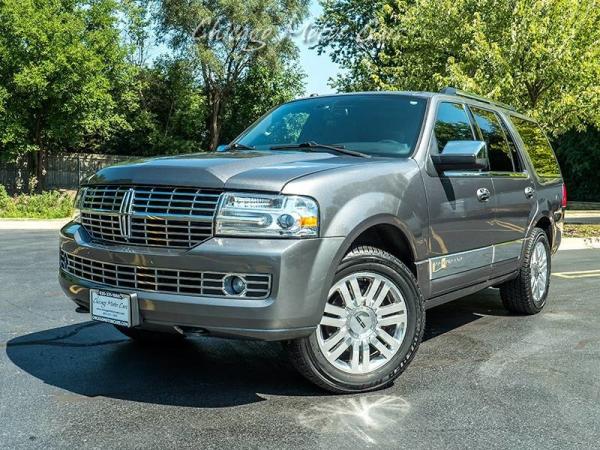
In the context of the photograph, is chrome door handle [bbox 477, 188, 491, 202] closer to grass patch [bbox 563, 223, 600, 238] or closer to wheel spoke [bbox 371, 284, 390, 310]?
wheel spoke [bbox 371, 284, 390, 310]

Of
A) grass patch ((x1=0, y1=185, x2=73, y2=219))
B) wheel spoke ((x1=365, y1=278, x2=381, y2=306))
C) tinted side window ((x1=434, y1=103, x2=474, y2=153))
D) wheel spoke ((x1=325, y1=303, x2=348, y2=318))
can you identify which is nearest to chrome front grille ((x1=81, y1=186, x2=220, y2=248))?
wheel spoke ((x1=325, y1=303, x2=348, y2=318))

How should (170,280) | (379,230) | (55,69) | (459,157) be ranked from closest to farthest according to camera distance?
1. (170,280)
2. (379,230)
3. (459,157)
4. (55,69)

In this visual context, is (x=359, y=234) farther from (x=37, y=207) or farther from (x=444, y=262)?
(x=37, y=207)

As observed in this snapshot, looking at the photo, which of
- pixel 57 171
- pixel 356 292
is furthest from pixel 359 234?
pixel 57 171

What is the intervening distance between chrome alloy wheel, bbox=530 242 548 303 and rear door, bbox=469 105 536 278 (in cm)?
46

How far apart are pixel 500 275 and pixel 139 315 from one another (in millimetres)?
3222

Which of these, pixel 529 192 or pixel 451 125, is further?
pixel 529 192

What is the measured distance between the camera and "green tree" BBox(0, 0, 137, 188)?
87.7 feet

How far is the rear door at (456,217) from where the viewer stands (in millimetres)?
4512

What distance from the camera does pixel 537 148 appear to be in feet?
22.1

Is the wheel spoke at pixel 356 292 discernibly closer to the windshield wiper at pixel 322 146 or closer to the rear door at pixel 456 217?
the rear door at pixel 456 217

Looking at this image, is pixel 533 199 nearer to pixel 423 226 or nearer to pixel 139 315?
pixel 423 226

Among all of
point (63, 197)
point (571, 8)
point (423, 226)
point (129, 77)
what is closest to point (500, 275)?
point (423, 226)

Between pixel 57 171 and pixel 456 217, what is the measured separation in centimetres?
3107
